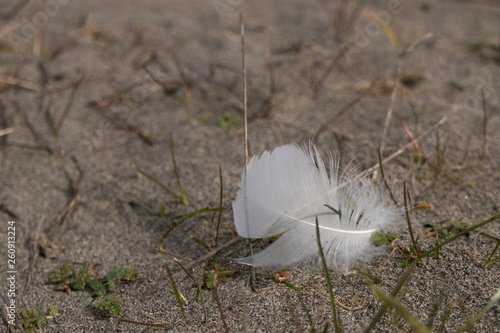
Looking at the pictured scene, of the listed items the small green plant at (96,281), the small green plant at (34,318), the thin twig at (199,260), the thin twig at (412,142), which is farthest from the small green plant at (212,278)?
the thin twig at (412,142)

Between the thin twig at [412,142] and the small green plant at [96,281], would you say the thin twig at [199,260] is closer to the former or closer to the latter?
the small green plant at [96,281]

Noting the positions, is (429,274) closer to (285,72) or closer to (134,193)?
(134,193)

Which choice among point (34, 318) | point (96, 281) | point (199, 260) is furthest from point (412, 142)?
point (34, 318)

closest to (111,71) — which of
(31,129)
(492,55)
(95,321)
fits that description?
(31,129)

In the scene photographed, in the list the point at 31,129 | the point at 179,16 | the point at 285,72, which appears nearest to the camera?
the point at 31,129

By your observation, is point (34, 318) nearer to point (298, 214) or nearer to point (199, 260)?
point (199, 260)
